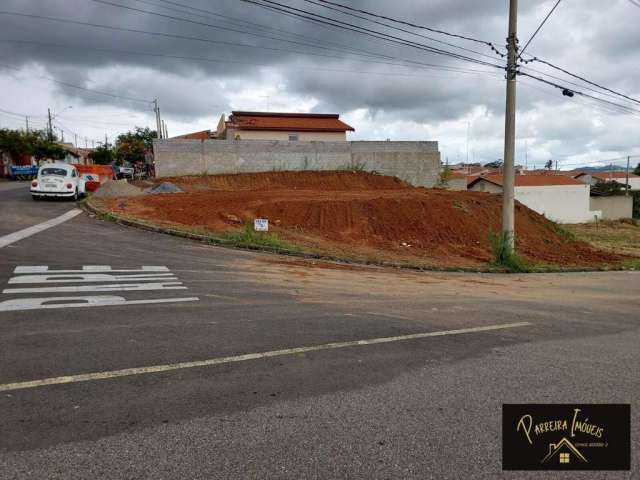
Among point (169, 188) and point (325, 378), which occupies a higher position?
point (169, 188)

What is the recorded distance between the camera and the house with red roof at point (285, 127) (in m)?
46.3

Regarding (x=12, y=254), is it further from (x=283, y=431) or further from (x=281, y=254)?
(x=283, y=431)

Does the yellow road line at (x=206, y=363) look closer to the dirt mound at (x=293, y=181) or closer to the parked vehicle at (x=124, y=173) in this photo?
the dirt mound at (x=293, y=181)

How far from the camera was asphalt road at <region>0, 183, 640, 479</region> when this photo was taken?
2900 millimetres

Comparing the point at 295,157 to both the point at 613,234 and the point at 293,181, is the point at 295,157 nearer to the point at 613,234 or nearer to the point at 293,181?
the point at 293,181

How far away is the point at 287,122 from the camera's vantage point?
48094mm

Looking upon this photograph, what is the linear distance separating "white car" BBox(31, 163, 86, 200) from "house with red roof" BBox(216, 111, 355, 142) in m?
24.2

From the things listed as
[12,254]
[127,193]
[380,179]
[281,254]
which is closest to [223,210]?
[281,254]

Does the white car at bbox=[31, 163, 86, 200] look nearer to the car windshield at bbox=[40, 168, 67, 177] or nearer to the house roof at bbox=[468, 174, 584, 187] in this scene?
the car windshield at bbox=[40, 168, 67, 177]

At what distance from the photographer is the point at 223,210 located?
19297 mm

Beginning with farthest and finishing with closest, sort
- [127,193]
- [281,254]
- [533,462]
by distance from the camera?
[127,193]
[281,254]
[533,462]

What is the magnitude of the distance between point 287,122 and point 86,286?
42.8 m

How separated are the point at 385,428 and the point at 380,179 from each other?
34.5 metres

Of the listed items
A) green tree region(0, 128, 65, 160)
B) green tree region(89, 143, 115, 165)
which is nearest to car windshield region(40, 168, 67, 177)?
green tree region(0, 128, 65, 160)
